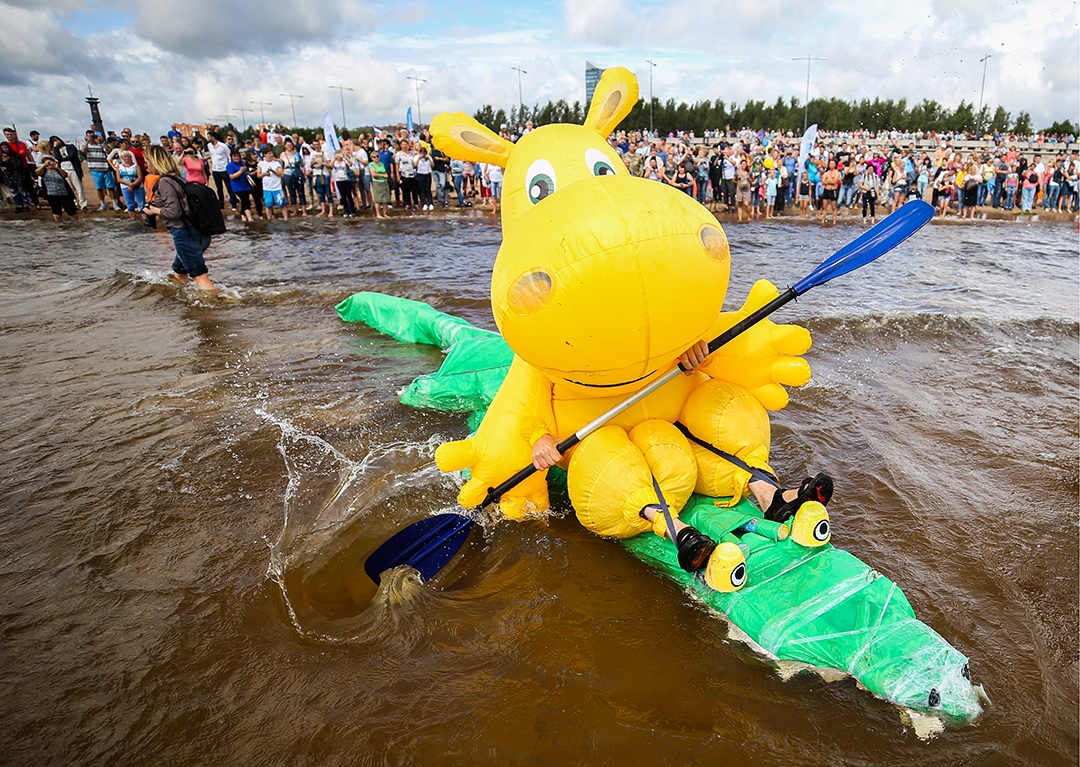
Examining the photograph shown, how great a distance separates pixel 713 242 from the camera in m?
2.38

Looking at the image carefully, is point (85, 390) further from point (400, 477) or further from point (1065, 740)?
point (1065, 740)

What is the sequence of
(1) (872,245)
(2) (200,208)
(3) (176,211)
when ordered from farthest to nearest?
(2) (200,208) → (3) (176,211) → (1) (872,245)

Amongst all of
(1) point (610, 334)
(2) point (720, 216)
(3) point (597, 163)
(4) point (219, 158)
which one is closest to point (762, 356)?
(1) point (610, 334)

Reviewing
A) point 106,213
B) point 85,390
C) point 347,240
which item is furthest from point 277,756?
point 106,213

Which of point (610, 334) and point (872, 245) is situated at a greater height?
point (872, 245)

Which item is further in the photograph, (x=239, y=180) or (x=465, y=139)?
(x=239, y=180)

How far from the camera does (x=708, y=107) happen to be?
56.6 meters

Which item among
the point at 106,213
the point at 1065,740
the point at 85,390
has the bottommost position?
the point at 1065,740

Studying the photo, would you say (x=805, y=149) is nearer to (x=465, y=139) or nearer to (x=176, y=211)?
(x=176, y=211)

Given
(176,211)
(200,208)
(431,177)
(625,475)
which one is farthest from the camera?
(431,177)

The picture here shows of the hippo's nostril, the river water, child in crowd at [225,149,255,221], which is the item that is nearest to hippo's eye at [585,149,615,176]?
the hippo's nostril

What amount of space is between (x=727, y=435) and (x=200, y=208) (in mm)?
7181

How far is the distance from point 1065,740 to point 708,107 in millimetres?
61792

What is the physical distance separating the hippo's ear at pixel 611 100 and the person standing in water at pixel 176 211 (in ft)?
19.7
